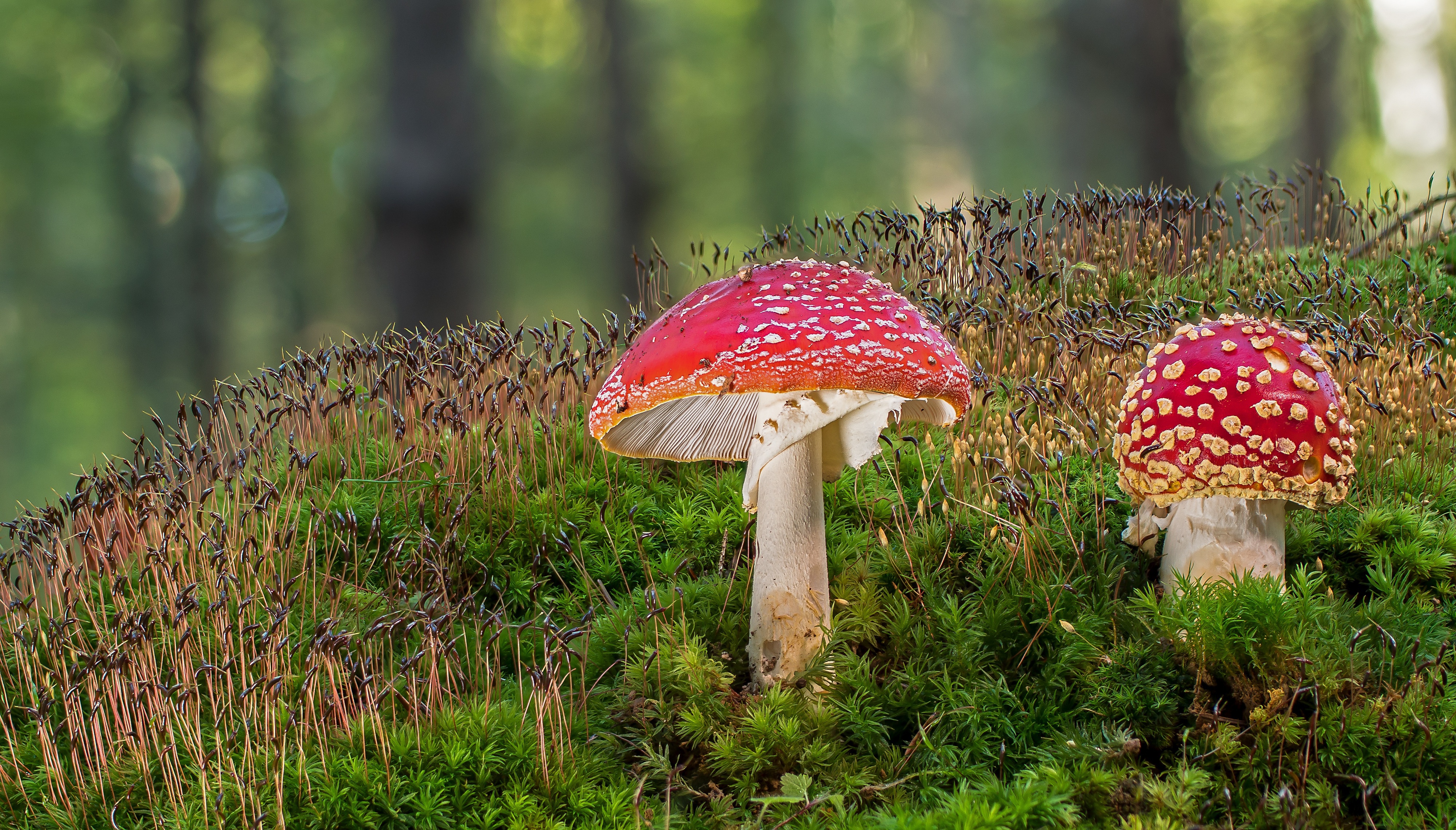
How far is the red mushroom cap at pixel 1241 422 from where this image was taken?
102 inches

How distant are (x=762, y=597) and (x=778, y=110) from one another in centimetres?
1812

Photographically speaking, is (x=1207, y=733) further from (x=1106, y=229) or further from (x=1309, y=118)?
(x=1309, y=118)

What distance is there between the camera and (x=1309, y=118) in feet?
56.2

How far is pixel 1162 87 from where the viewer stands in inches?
332

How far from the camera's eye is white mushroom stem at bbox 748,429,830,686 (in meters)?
2.98

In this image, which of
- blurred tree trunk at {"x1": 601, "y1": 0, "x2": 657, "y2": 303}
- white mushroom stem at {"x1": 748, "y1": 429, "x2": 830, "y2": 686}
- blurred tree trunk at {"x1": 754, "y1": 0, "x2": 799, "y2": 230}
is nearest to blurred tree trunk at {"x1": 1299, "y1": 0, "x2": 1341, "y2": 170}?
blurred tree trunk at {"x1": 754, "y1": 0, "x2": 799, "y2": 230}

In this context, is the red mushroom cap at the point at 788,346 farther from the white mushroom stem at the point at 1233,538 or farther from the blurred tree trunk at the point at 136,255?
the blurred tree trunk at the point at 136,255

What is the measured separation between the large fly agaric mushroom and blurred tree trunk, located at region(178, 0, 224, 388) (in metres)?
14.3

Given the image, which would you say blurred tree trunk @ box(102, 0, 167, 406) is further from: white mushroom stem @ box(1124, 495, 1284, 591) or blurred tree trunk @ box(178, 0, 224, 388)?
white mushroom stem @ box(1124, 495, 1284, 591)

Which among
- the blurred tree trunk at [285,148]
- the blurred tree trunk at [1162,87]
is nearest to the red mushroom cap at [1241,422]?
the blurred tree trunk at [1162,87]

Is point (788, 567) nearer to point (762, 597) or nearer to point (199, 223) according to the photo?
point (762, 597)

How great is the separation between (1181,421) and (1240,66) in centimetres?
2415

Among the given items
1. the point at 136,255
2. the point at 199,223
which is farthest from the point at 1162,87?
the point at 136,255

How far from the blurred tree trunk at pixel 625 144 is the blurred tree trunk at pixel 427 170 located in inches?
192
